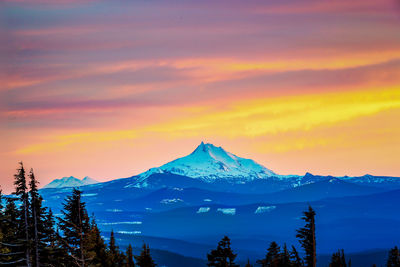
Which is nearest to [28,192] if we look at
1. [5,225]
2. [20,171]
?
[20,171]

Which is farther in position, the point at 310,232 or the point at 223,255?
the point at 223,255

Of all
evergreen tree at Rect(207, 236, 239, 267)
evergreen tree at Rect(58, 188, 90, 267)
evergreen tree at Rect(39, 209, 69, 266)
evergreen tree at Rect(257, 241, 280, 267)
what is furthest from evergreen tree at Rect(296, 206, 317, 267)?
evergreen tree at Rect(257, 241, 280, 267)

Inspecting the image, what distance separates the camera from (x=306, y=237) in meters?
46.8

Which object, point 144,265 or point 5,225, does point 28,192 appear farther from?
point 144,265

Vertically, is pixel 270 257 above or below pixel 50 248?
below

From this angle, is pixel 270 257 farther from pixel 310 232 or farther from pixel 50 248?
pixel 50 248

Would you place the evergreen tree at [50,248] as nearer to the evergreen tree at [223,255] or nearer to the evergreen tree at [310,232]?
the evergreen tree at [223,255]

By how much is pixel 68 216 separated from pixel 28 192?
3144mm

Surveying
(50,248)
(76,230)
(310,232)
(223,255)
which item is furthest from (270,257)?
(50,248)

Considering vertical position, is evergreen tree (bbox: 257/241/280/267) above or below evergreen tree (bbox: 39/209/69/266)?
below

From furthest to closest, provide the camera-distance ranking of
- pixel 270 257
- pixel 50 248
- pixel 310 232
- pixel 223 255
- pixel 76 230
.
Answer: pixel 270 257, pixel 223 255, pixel 310 232, pixel 76 230, pixel 50 248

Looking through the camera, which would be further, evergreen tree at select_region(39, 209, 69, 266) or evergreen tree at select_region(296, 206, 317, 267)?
evergreen tree at select_region(296, 206, 317, 267)

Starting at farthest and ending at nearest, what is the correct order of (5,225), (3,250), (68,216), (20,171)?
1. (5,225)
2. (3,250)
3. (68,216)
4. (20,171)

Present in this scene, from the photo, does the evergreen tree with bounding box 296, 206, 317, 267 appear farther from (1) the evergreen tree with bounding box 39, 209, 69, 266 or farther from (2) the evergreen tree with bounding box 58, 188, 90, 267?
(1) the evergreen tree with bounding box 39, 209, 69, 266
